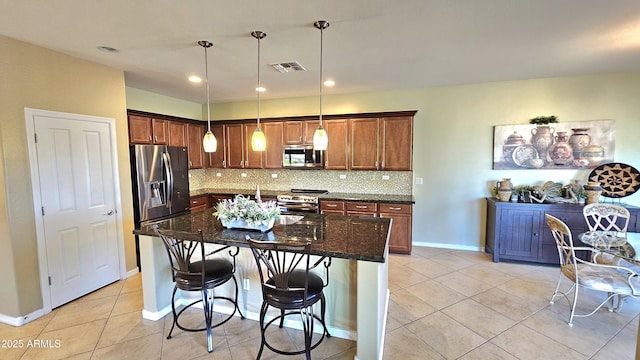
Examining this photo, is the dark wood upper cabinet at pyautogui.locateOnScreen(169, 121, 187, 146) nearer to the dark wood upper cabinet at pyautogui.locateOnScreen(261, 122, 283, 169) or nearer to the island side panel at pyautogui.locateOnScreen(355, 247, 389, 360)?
the dark wood upper cabinet at pyautogui.locateOnScreen(261, 122, 283, 169)

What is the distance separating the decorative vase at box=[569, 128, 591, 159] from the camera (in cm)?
413

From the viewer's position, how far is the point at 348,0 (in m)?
2.04

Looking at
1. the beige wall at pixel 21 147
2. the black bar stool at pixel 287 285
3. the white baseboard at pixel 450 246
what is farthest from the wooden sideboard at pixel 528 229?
the beige wall at pixel 21 147

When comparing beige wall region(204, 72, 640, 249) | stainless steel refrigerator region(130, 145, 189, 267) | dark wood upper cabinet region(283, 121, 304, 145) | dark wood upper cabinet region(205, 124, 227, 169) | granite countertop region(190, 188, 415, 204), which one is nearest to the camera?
stainless steel refrigerator region(130, 145, 189, 267)

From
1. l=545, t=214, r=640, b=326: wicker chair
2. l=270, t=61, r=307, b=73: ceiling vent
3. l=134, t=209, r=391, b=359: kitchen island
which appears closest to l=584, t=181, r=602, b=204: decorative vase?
l=545, t=214, r=640, b=326: wicker chair

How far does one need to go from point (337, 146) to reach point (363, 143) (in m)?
0.46

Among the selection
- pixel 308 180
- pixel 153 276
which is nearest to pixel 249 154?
pixel 308 180

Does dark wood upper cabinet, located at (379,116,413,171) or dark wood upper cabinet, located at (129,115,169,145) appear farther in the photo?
dark wood upper cabinet, located at (379,116,413,171)

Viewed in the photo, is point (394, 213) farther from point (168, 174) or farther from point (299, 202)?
point (168, 174)

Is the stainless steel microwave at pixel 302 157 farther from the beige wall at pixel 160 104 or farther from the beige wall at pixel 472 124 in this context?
the beige wall at pixel 160 104

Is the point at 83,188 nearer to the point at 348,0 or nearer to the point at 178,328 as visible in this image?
the point at 178,328

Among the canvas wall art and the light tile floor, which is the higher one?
the canvas wall art

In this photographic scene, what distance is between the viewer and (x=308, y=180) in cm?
552

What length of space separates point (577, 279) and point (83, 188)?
525cm
